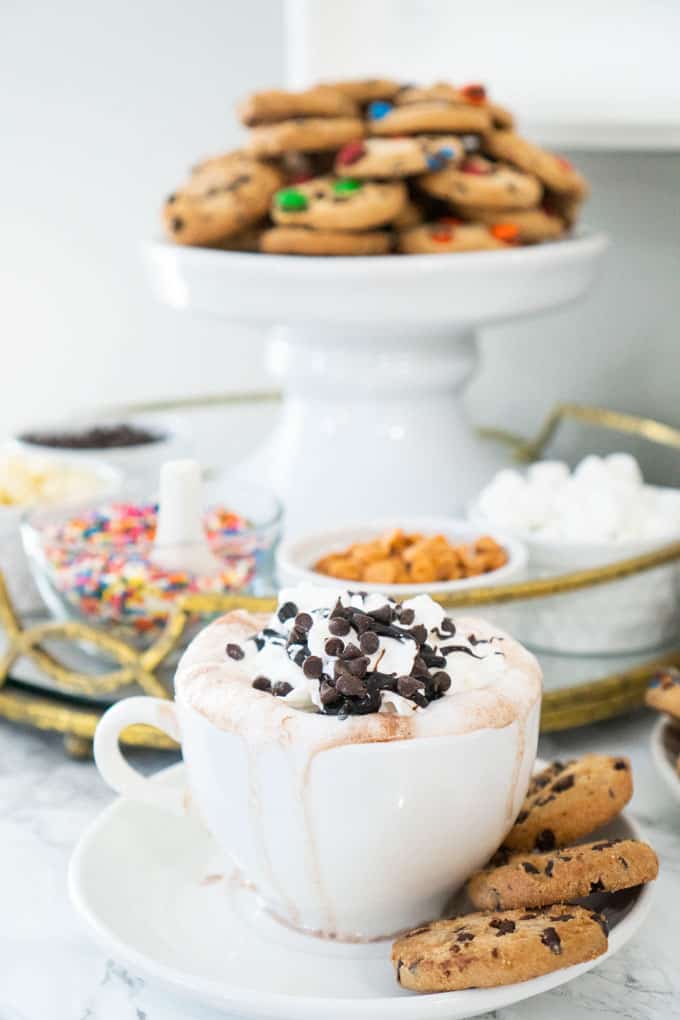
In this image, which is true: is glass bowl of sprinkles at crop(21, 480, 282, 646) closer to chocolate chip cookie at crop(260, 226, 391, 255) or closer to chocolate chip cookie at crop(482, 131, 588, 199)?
chocolate chip cookie at crop(260, 226, 391, 255)

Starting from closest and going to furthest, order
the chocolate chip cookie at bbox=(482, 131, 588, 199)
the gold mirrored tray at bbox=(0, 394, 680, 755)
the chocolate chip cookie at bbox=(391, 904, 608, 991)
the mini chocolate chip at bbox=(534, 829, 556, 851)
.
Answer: the chocolate chip cookie at bbox=(391, 904, 608, 991) < the mini chocolate chip at bbox=(534, 829, 556, 851) < the gold mirrored tray at bbox=(0, 394, 680, 755) < the chocolate chip cookie at bbox=(482, 131, 588, 199)

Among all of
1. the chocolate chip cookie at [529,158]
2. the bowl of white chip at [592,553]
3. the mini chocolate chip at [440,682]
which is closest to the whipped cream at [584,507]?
the bowl of white chip at [592,553]

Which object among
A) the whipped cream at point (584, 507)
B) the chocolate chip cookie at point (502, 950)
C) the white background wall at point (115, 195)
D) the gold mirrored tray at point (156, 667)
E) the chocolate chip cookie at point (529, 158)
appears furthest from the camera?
the white background wall at point (115, 195)

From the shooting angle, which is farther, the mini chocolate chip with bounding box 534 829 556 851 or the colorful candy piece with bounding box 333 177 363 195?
the colorful candy piece with bounding box 333 177 363 195

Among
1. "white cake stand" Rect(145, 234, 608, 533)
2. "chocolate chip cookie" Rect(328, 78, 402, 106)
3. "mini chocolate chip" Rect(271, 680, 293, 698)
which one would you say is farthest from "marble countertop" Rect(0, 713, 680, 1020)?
"chocolate chip cookie" Rect(328, 78, 402, 106)

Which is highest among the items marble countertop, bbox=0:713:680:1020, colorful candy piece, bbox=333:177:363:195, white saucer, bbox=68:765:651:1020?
colorful candy piece, bbox=333:177:363:195

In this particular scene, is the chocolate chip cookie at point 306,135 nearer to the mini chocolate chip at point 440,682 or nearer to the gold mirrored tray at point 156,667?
the gold mirrored tray at point 156,667
